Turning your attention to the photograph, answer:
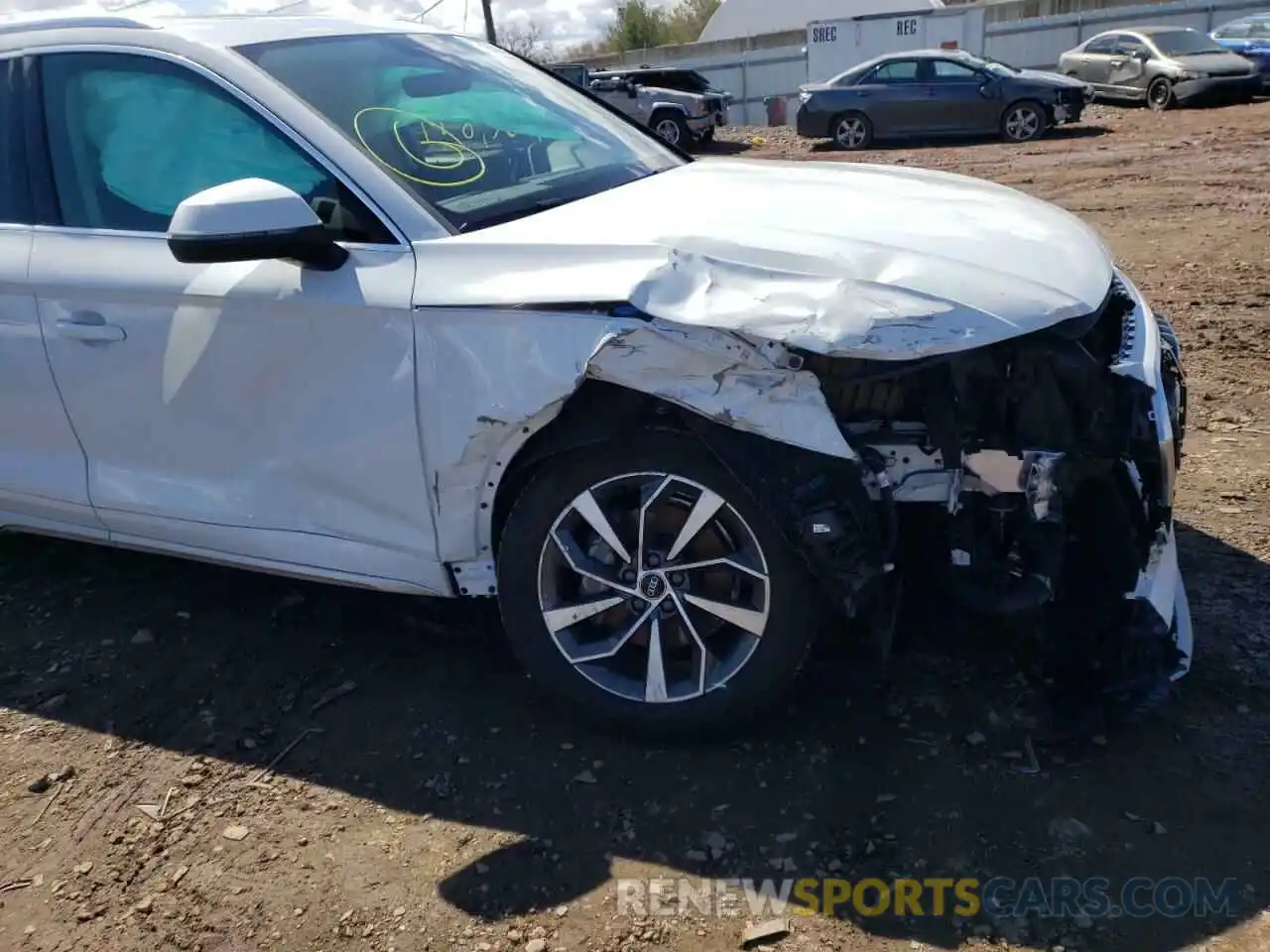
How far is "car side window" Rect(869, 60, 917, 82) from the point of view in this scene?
17.8 m

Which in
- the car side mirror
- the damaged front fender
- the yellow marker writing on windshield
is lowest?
the damaged front fender

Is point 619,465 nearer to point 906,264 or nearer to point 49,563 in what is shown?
point 906,264

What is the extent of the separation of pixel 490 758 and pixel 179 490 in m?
1.21

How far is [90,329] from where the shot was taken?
3.21m

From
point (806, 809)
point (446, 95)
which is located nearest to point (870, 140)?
point (446, 95)

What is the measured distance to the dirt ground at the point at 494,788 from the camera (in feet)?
8.05

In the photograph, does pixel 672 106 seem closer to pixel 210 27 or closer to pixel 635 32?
pixel 210 27

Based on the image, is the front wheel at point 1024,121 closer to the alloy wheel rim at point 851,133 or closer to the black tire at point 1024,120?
the black tire at point 1024,120

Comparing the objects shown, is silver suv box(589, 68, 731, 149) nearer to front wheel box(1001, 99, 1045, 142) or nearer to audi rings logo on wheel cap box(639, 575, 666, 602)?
front wheel box(1001, 99, 1045, 142)

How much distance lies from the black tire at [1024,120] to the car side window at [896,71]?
1.62 meters

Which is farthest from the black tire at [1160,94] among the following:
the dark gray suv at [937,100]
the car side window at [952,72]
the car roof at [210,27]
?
the car roof at [210,27]

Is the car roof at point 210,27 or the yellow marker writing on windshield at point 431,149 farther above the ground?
the car roof at point 210,27

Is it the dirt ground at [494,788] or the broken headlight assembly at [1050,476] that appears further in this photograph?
the broken headlight assembly at [1050,476]

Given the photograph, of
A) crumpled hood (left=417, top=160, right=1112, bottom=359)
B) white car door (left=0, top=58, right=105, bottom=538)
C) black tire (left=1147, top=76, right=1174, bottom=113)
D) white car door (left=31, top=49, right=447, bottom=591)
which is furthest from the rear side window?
black tire (left=1147, top=76, right=1174, bottom=113)
